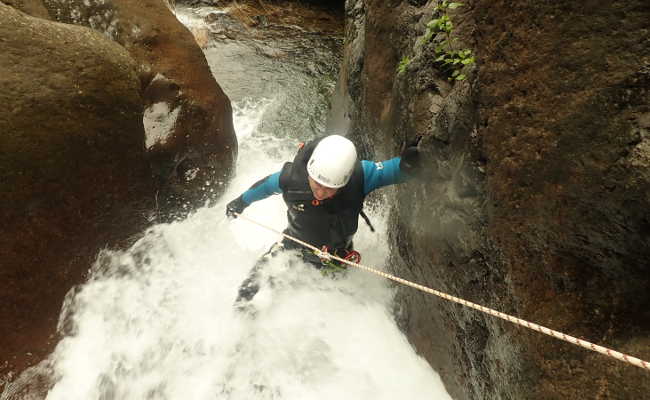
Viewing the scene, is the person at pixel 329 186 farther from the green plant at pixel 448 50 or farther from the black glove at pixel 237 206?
the green plant at pixel 448 50

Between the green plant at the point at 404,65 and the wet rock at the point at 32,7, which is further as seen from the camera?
the wet rock at the point at 32,7

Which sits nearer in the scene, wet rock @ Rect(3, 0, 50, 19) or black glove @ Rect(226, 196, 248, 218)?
black glove @ Rect(226, 196, 248, 218)

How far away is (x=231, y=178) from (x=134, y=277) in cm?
225

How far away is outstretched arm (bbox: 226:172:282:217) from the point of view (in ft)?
11.8

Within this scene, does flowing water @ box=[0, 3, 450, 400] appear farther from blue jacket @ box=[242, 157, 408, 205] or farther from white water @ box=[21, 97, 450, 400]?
blue jacket @ box=[242, 157, 408, 205]

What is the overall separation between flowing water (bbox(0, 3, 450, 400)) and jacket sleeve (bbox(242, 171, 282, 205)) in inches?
41.3

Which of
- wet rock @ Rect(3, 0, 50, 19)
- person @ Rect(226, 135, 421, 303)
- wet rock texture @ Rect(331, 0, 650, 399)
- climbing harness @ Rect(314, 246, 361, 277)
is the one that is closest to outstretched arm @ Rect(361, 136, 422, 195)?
person @ Rect(226, 135, 421, 303)

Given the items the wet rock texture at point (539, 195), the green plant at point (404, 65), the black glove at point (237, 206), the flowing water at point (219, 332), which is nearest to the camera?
the wet rock texture at point (539, 195)

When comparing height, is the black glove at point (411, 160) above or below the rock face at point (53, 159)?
above

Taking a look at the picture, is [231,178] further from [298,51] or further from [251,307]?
[298,51]

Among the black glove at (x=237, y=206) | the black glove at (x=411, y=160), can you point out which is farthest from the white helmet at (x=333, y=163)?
the black glove at (x=237, y=206)

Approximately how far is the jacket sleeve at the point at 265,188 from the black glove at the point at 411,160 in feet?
4.12

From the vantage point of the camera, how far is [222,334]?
404cm

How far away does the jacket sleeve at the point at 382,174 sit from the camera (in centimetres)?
310
